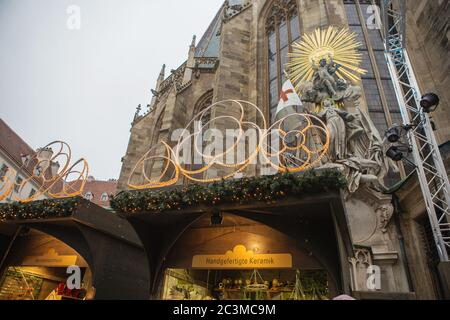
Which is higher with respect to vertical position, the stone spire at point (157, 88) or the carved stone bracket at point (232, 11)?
the stone spire at point (157, 88)

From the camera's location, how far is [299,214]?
497cm

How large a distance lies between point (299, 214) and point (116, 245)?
445cm

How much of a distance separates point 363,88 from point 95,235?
892cm

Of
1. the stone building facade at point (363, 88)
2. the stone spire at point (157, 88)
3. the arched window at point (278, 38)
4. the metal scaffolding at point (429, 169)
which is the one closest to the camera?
the metal scaffolding at point (429, 169)

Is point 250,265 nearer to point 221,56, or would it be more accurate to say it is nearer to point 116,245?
point 116,245

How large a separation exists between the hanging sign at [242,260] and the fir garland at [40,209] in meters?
2.74

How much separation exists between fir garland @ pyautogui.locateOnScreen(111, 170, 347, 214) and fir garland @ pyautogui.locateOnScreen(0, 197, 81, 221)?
124 centimetres

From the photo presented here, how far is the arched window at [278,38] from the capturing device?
1199 centimetres

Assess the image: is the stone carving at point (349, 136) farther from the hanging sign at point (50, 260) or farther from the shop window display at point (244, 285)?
the hanging sign at point (50, 260)

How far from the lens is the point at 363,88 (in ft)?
31.4

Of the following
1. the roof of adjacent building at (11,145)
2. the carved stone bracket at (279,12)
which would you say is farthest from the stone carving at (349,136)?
the roof of adjacent building at (11,145)

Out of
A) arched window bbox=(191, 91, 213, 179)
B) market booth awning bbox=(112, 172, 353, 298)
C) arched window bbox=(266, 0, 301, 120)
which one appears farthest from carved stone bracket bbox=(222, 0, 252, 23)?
market booth awning bbox=(112, 172, 353, 298)

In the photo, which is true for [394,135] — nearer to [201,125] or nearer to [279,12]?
[201,125]
